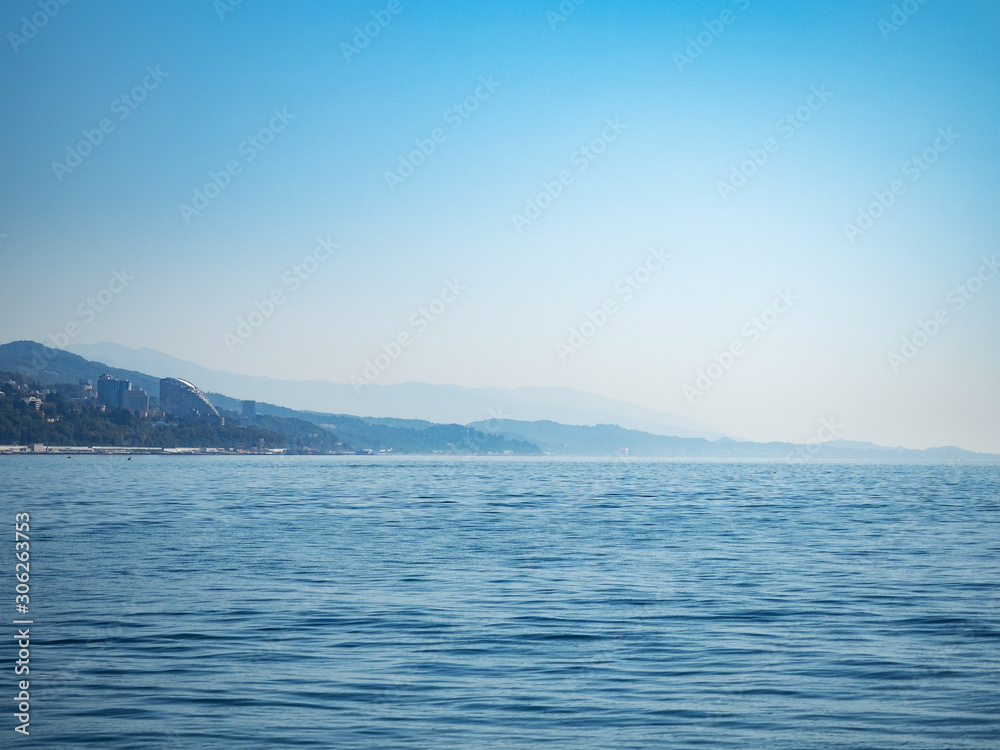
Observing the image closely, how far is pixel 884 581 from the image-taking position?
2514 cm

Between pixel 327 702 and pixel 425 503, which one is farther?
pixel 425 503

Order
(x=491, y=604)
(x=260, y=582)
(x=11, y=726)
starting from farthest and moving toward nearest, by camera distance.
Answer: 1. (x=260, y=582)
2. (x=491, y=604)
3. (x=11, y=726)

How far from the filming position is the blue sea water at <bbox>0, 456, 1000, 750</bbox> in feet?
39.3

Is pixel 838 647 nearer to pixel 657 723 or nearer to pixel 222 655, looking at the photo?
pixel 657 723

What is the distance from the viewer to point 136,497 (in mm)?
64375

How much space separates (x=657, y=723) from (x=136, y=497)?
2333 inches

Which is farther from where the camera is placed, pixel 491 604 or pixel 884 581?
pixel 884 581

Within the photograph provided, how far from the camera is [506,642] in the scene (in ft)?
55.3

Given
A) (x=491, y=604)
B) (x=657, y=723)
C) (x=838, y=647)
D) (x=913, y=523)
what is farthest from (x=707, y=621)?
(x=913, y=523)

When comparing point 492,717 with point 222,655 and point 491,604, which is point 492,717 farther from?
point 491,604

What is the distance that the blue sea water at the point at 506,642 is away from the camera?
1198 centimetres

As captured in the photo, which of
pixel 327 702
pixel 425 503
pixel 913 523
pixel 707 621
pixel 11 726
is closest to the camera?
pixel 11 726

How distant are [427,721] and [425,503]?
1985 inches

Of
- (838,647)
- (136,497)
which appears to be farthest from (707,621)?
(136,497)
